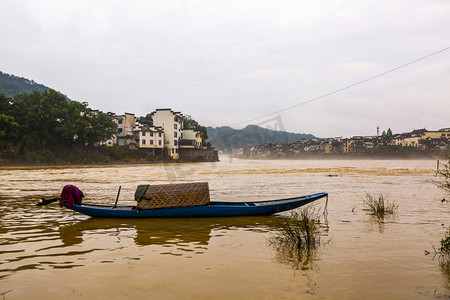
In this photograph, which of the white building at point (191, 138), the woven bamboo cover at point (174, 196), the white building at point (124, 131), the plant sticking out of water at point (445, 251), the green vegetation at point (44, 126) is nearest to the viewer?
the plant sticking out of water at point (445, 251)

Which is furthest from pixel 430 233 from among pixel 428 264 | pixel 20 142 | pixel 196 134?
pixel 196 134

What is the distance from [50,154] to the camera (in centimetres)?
6206

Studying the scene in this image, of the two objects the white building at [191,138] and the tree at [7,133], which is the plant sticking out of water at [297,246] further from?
the white building at [191,138]

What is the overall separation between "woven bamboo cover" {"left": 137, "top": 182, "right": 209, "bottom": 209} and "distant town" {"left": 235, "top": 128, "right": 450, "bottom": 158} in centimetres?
9684

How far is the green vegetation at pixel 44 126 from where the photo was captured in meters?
57.7

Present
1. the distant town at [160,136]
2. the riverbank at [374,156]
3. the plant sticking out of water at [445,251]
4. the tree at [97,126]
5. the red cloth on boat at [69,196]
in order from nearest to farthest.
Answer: the plant sticking out of water at [445,251] < the red cloth on boat at [69,196] < the tree at [97,126] < the distant town at [160,136] < the riverbank at [374,156]

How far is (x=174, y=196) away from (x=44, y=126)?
190 feet

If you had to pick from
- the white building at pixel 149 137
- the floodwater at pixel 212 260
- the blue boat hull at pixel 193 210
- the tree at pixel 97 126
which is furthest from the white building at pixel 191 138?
the floodwater at pixel 212 260

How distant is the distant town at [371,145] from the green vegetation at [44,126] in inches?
3432

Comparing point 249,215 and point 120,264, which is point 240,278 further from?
point 249,215

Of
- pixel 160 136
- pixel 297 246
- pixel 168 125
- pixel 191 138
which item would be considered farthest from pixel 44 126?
pixel 297 246

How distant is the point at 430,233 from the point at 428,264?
3.55m

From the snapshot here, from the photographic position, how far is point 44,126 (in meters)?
61.8

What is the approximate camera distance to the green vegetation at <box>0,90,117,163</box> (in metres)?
57.7
